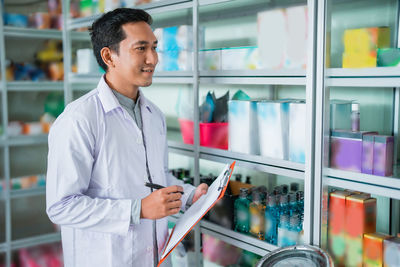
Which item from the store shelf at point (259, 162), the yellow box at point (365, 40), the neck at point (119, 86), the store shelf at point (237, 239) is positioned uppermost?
the yellow box at point (365, 40)

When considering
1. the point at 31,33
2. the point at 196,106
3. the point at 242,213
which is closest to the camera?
the point at 242,213

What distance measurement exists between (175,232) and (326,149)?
0.73 metres

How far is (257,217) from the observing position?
2.10 meters

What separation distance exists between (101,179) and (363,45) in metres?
1.19

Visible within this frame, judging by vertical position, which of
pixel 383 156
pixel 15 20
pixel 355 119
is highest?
pixel 15 20

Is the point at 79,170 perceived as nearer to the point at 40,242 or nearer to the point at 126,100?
the point at 126,100

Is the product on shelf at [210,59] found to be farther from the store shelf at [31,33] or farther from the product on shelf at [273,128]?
the store shelf at [31,33]

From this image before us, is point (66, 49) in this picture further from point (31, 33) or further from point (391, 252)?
point (391, 252)

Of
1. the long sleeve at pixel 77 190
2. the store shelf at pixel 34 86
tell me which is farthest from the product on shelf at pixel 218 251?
the store shelf at pixel 34 86

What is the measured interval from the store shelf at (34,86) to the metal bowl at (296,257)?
108 inches

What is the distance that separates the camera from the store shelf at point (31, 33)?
3453 millimetres

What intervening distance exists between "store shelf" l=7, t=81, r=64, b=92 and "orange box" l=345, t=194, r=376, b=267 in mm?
2872

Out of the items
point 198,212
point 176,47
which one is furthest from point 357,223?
point 176,47

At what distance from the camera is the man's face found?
70.7 inches
